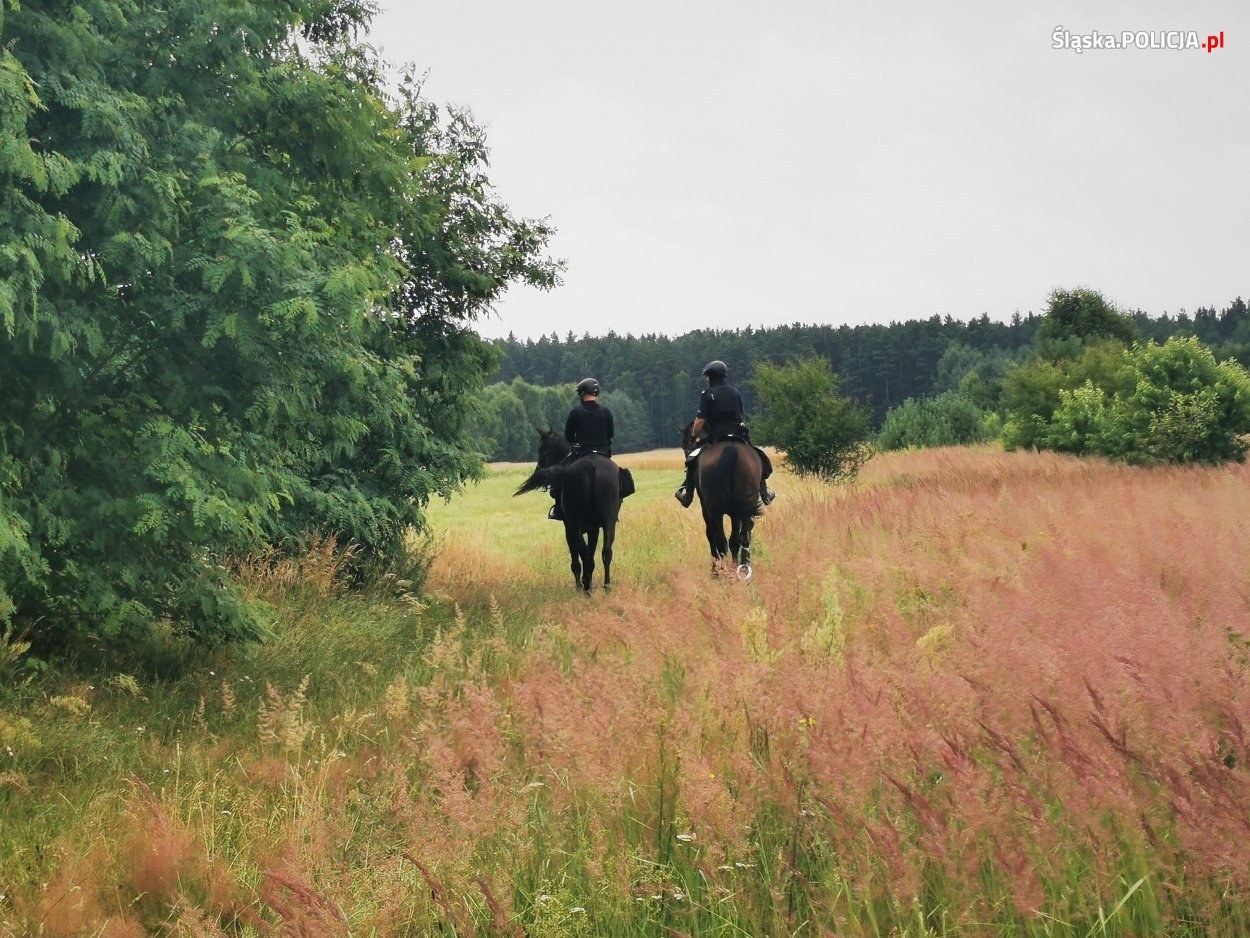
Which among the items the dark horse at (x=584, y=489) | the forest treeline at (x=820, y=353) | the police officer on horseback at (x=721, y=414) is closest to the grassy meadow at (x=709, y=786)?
the police officer on horseback at (x=721, y=414)

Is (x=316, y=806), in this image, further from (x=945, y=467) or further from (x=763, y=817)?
(x=945, y=467)

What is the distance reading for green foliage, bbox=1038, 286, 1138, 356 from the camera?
6094 cm

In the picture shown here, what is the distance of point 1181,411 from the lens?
20.4m

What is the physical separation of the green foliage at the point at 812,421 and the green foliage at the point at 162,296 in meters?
23.3

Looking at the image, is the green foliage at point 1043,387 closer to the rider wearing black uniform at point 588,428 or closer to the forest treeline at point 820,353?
the rider wearing black uniform at point 588,428

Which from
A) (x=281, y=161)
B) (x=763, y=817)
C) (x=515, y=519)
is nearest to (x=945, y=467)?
(x=515, y=519)

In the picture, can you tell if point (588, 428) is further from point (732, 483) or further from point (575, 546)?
point (732, 483)

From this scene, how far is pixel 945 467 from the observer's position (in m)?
23.8

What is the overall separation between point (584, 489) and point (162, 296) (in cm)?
696

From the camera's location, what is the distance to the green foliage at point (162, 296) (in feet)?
17.3

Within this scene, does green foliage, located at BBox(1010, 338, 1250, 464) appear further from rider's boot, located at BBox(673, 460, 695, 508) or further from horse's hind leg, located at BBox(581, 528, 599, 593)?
horse's hind leg, located at BBox(581, 528, 599, 593)

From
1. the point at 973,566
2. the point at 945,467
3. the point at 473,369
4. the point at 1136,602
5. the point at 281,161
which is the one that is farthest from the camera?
the point at 945,467

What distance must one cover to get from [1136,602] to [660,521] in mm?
16515

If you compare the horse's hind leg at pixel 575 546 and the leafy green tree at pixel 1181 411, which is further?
the leafy green tree at pixel 1181 411
